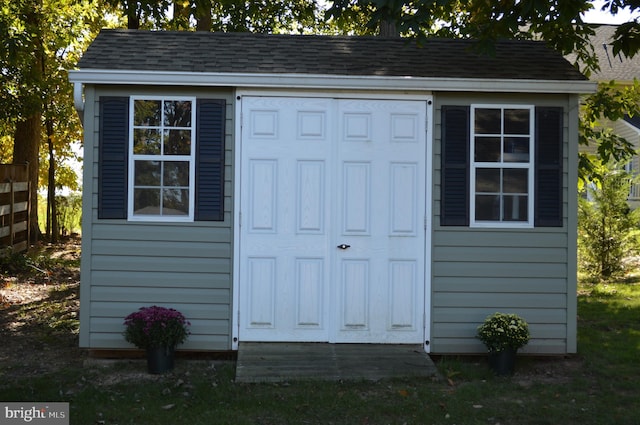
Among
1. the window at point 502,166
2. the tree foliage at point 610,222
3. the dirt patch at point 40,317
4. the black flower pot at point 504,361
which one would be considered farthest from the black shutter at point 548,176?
the tree foliage at point 610,222

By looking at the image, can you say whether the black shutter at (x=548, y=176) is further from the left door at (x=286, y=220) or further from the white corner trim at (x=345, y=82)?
the left door at (x=286, y=220)

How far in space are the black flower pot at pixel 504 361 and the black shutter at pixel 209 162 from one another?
2929 mm

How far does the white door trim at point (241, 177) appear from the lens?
23.2 ft

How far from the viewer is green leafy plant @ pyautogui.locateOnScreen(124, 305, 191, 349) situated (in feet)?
21.2

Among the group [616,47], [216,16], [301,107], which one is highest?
[216,16]

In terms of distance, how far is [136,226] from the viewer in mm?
7023

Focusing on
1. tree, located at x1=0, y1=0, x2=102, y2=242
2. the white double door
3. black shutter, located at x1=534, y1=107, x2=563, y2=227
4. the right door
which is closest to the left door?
the white double door

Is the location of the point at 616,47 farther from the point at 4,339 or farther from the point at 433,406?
the point at 4,339

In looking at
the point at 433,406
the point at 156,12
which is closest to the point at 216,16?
the point at 156,12

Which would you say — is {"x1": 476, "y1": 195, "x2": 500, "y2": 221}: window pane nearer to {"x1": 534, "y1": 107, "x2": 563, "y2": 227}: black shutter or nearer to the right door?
{"x1": 534, "y1": 107, "x2": 563, "y2": 227}: black shutter

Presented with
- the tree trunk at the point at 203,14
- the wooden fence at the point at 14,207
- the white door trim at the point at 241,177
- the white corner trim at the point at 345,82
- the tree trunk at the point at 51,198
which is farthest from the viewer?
the tree trunk at the point at 51,198

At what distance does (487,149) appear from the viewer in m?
7.16

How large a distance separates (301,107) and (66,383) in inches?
131

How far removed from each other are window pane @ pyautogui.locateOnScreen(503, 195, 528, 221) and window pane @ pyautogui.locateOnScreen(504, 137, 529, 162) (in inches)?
14.8
